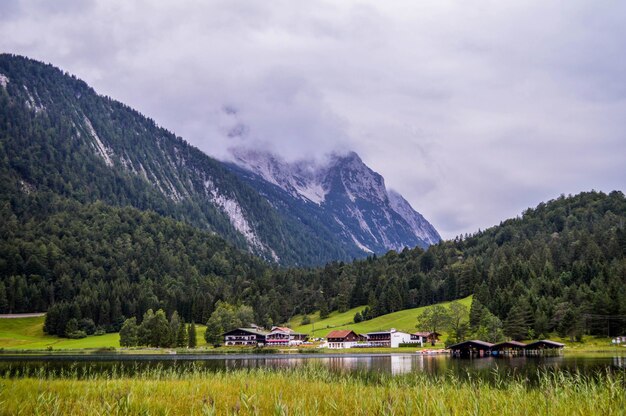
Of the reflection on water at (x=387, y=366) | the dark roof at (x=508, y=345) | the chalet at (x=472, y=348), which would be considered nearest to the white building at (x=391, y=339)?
the chalet at (x=472, y=348)

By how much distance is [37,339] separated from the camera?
179125 mm

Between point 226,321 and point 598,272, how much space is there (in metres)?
122

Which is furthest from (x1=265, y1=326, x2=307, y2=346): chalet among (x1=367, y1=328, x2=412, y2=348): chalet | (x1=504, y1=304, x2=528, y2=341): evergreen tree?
(x1=504, y1=304, x2=528, y2=341): evergreen tree

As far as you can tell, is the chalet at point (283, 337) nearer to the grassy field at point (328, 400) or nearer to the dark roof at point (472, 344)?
the dark roof at point (472, 344)

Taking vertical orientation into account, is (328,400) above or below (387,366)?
above

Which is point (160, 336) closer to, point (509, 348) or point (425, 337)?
point (425, 337)

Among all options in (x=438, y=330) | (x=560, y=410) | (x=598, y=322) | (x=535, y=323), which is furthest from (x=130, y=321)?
(x=560, y=410)

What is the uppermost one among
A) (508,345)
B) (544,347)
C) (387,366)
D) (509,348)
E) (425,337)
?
(387,366)

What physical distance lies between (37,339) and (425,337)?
409ft

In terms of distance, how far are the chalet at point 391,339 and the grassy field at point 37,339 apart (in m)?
57.2

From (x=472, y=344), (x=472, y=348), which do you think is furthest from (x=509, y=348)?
(x=472, y=344)

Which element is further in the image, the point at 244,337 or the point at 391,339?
the point at 244,337

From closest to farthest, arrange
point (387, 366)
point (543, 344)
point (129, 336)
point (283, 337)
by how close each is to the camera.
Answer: point (387, 366) < point (543, 344) < point (129, 336) < point (283, 337)

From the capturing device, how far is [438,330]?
579 ft
